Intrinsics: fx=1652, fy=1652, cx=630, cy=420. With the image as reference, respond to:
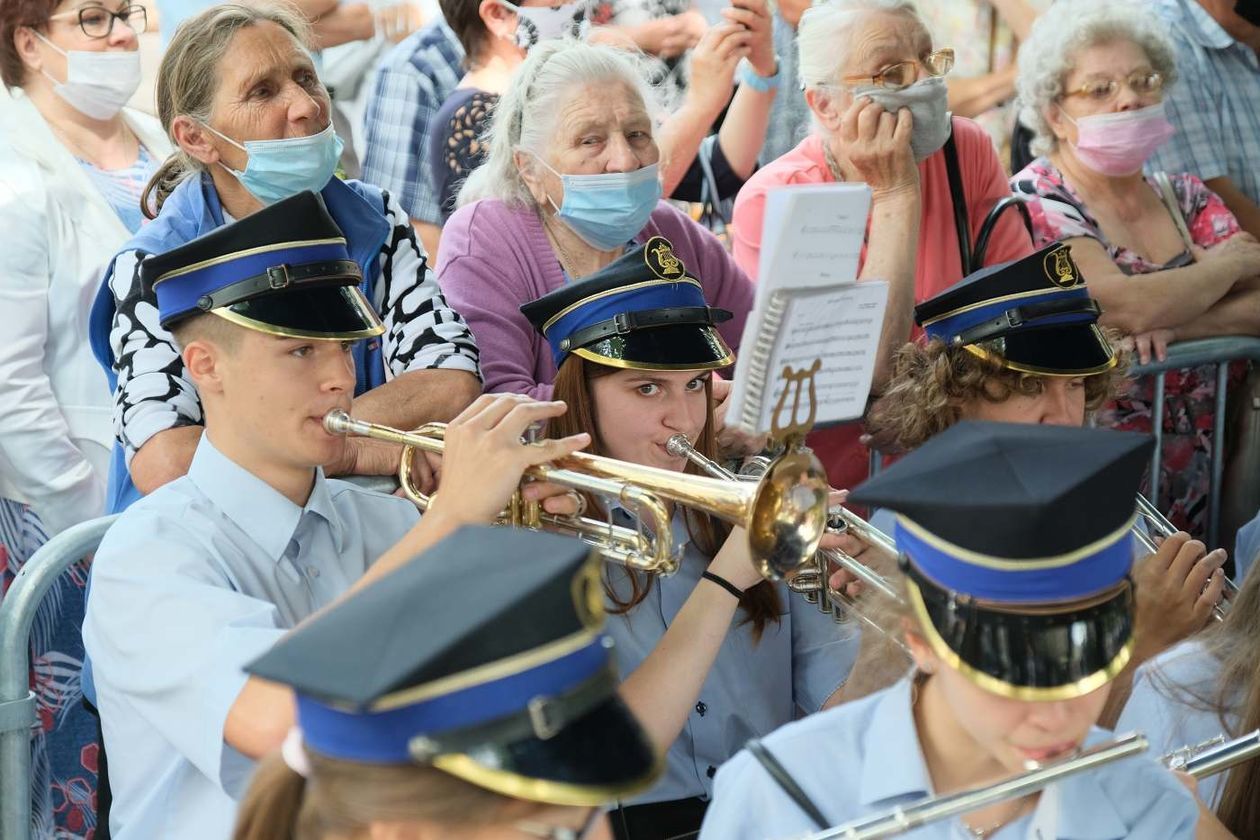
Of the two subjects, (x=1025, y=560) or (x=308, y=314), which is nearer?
(x=1025, y=560)

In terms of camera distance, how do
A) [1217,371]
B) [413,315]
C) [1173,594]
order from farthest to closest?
1. [1217,371]
2. [413,315]
3. [1173,594]

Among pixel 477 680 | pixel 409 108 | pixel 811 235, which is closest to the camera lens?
pixel 477 680

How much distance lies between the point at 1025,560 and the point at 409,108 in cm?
365

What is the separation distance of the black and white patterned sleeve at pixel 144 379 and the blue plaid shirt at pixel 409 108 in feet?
5.91

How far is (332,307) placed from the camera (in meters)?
3.08

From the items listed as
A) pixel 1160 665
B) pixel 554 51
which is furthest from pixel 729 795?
pixel 554 51

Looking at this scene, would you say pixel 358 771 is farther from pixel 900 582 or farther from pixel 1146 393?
pixel 1146 393

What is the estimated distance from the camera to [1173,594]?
3.57 m

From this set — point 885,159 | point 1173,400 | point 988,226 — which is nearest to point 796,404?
point 885,159

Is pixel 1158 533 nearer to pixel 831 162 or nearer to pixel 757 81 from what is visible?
pixel 831 162

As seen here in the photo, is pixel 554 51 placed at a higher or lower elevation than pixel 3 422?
higher

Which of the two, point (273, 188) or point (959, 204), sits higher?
point (273, 188)

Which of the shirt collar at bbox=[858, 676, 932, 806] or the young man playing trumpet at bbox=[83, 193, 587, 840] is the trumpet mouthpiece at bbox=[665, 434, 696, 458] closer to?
the young man playing trumpet at bbox=[83, 193, 587, 840]

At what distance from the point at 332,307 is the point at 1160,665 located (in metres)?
1.68
